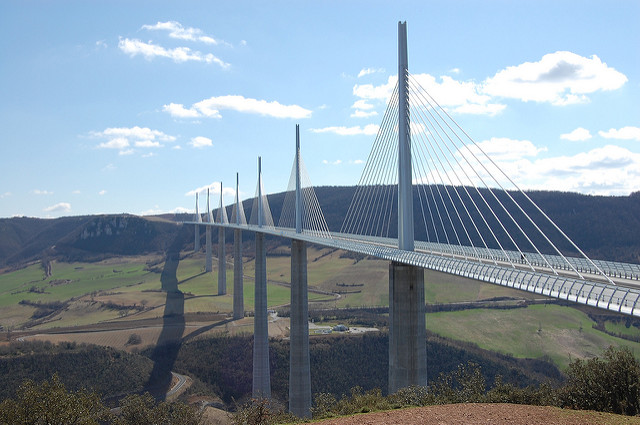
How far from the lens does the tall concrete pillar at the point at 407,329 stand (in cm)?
2239

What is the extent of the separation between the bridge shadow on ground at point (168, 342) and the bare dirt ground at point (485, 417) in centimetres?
3662

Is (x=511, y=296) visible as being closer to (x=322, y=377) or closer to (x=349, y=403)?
(x=322, y=377)

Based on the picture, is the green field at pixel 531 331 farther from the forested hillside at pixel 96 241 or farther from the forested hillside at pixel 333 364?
the forested hillside at pixel 96 241

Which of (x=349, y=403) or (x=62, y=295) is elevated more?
(x=349, y=403)

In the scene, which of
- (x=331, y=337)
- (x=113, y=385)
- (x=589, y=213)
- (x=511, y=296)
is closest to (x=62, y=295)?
(x=113, y=385)

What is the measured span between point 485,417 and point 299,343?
89.6 ft

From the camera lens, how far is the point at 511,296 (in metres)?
93.7

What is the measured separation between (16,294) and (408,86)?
111 meters

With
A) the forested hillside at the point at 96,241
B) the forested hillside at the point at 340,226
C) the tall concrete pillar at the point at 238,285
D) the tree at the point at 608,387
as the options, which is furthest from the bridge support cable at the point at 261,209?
the forested hillside at the point at 96,241

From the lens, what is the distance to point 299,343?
40062mm

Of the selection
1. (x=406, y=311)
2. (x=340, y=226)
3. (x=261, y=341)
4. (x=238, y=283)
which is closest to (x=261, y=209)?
(x=238, y=283)

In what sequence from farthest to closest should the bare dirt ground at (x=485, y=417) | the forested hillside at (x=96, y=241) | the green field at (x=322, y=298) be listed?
the forested hillside at (x=96, y=241), the green field at (x=322, y=298), the bare dirt ground at (x=485, y=417)

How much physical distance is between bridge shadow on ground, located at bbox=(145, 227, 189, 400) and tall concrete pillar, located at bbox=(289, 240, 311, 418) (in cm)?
1527

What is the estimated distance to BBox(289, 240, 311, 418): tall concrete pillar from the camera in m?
38.7
